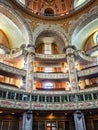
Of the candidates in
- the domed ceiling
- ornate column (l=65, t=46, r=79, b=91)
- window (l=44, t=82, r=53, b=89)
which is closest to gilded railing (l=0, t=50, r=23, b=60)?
window (l=44, t=82, r=53, b=89)

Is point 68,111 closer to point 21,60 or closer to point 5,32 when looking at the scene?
point 21,60

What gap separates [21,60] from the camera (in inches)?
907

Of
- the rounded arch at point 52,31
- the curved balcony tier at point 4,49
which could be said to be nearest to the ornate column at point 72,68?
the rounded arch at point 52,31

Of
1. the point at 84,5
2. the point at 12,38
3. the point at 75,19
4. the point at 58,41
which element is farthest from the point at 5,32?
the point at 84,5

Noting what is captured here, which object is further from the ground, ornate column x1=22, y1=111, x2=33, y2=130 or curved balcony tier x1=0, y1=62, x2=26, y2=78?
curved balcony tier x1=0, y1=62, x2=26, y2=78

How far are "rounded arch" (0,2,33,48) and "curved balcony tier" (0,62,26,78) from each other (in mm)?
5290

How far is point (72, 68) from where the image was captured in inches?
800

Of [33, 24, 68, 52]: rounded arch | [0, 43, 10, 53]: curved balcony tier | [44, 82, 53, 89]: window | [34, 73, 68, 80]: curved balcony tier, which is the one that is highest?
[33, 24, 68, 52]: rounded arch

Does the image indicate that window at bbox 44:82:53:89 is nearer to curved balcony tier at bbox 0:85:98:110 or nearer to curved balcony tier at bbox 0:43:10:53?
curved balcony tier at bbox 0:85:98:110

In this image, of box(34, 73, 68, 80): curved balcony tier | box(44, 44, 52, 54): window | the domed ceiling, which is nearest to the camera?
box(34, 73, 68, 80): curved balcony tier

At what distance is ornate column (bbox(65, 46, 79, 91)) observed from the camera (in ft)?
61.5

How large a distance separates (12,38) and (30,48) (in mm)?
6000

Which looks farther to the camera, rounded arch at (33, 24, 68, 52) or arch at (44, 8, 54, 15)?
arch at (44, 8, 54, 15)

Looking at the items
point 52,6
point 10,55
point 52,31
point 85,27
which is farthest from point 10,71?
point 52,6
